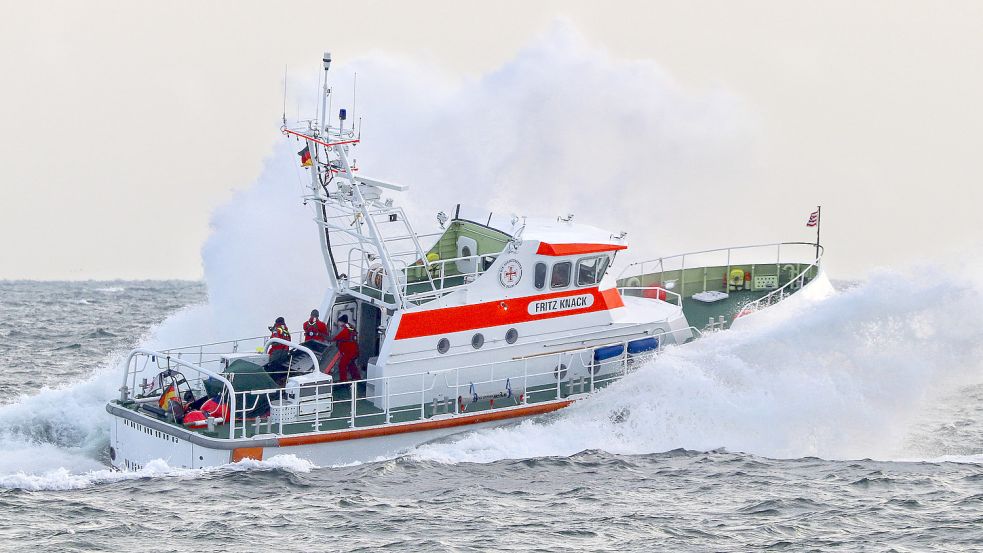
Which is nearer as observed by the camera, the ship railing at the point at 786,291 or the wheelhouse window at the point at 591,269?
the wheelhouse window at the point at 591,269

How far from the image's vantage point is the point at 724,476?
59.0 ft

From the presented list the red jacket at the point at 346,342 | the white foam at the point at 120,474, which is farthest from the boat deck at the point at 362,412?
the red jacket at the point at 346,342

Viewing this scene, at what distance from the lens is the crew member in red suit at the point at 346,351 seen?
1964cm

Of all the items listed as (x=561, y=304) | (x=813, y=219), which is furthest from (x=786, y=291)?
(x=561, y=304)

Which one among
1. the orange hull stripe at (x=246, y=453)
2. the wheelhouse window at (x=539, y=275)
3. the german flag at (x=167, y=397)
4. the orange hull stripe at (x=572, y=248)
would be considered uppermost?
the orange hull stripe at (x=572, y=248)

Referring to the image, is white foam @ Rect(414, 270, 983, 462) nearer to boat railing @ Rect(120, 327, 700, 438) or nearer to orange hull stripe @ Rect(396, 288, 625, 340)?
boat railing @ Rect(120, 327, 700, 438)

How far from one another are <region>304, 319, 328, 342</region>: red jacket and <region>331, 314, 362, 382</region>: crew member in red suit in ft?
0.87

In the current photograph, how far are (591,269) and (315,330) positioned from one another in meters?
4.41

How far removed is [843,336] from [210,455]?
9.72 metres

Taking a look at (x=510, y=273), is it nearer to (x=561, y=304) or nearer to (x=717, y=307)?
(x=561, y=304)

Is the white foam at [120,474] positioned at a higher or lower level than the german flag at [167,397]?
lower

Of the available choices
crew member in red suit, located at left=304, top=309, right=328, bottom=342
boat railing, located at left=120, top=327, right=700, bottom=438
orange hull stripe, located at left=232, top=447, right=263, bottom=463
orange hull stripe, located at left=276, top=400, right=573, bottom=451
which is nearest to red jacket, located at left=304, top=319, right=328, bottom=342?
crew member in red suit, located at left=304, top=309, right=328, bottom=342

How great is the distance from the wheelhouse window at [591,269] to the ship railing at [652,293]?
1.86 meters

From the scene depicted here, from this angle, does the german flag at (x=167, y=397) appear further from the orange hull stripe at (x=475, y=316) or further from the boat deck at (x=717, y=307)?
the boat deck at (x=717, y=307)
